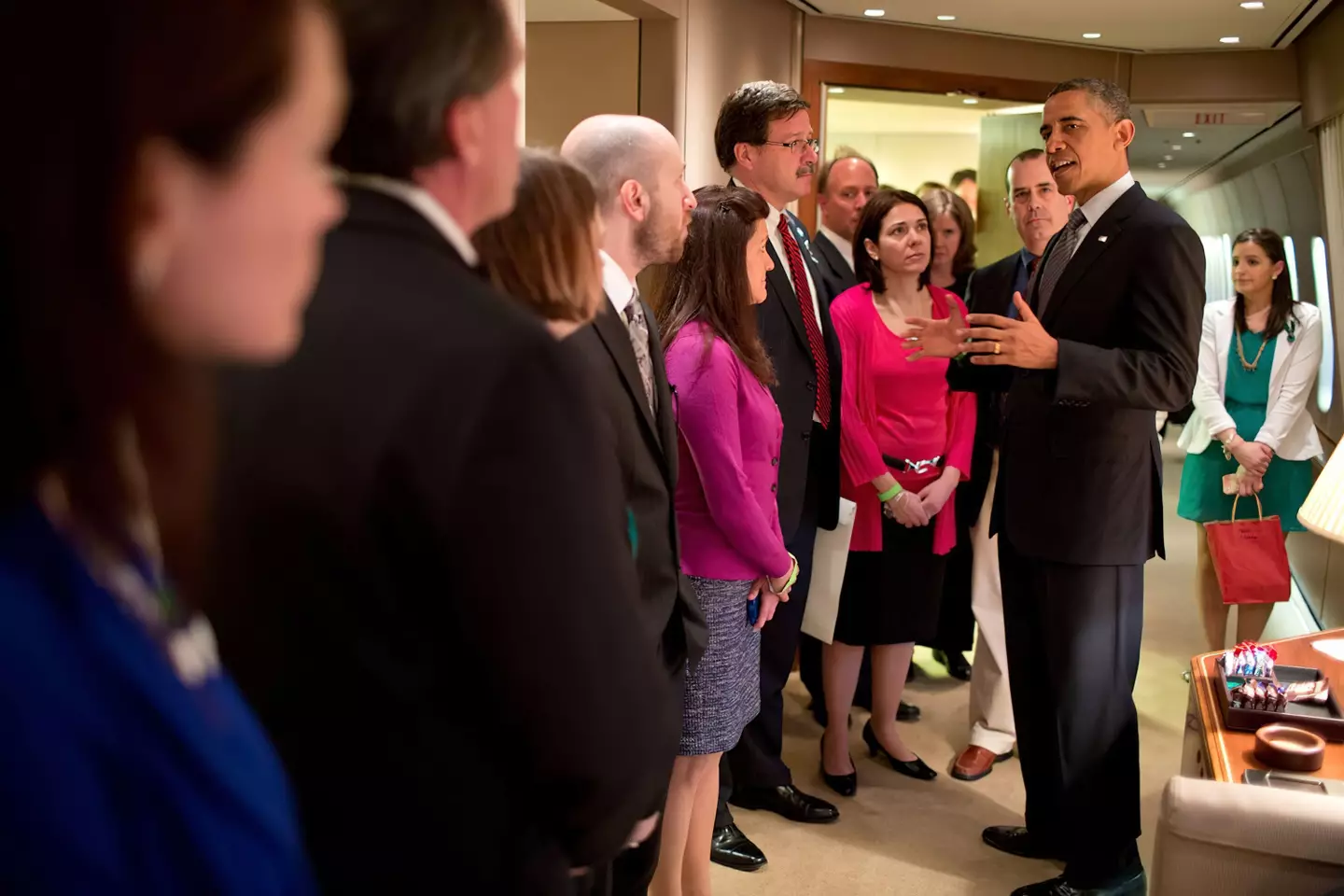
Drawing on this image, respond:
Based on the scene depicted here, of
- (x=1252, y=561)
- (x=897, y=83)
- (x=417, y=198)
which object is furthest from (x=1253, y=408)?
(x=417, y=198)

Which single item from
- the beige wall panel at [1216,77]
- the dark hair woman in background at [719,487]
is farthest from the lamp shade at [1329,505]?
the beige wall panel at [1216,77]

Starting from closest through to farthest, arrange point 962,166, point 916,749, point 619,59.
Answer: point 916,749 < point 619,59 < point 962,166

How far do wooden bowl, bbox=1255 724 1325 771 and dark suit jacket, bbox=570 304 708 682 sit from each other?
109 centimetres

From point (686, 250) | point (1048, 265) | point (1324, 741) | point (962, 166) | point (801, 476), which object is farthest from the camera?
point (962, 166)

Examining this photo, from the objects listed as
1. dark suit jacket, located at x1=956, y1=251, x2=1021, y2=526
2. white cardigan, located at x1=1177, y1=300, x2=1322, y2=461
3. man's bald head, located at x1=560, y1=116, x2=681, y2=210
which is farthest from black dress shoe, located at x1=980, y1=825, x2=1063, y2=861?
white cardigan, located at x1=1177, y1=300, x2=1322, y2=461

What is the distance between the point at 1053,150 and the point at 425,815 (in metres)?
2.28

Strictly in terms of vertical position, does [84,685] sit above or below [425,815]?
above

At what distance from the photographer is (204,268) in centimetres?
68

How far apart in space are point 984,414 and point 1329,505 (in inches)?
76.4

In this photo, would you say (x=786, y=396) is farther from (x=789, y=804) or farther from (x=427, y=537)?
(x=427, y=537)

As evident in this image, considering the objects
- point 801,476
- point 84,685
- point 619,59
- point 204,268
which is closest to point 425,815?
point 84,685

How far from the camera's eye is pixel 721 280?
248 centimetres

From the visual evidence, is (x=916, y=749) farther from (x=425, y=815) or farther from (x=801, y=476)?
(x=425, y=815)

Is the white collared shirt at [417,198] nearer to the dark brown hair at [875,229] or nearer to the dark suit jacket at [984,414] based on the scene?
the dark brown hair at [875,229]
